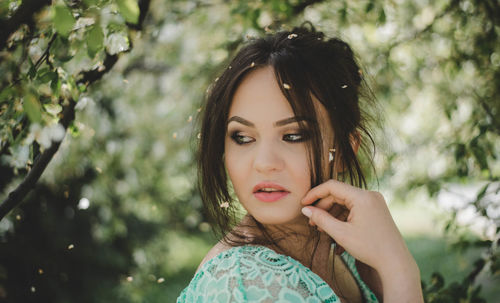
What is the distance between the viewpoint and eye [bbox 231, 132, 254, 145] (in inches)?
69.7

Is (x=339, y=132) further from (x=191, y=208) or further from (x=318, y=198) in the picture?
(x=191, y=208)

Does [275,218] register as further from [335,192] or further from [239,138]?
[239,138]

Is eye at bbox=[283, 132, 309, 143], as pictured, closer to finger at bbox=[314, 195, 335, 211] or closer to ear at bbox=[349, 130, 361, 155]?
finger at bbox=[314, 195, 335, 211]

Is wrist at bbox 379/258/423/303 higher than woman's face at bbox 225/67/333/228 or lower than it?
lower

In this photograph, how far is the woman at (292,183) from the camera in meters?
1.53

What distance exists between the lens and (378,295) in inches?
80.9

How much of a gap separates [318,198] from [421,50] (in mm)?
3065

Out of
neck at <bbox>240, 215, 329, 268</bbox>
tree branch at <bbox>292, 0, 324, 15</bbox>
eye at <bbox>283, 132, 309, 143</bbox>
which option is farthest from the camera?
tree branch at <bbox>292, 0, 324, 15</bbox>

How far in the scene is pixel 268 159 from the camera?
1634mm

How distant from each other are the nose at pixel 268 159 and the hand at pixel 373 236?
18cm

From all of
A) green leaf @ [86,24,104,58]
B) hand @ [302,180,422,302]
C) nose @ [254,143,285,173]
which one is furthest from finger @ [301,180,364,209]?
green leaf @ [86,24,104,58]

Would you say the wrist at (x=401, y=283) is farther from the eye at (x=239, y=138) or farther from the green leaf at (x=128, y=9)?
the green leaf at (x=128, y=9)

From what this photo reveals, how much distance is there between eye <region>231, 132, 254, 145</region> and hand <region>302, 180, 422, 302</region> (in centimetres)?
32

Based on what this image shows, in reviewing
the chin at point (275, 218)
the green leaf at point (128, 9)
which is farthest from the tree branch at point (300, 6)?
the green leaf at point (128, 9)
